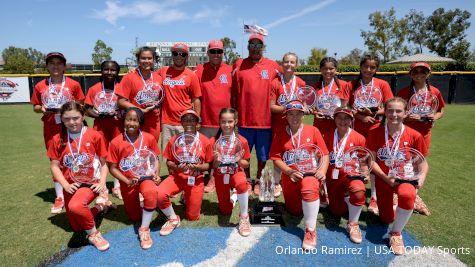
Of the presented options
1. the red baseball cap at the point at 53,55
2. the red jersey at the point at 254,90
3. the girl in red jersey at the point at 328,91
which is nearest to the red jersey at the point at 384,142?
the girl in red jersey at the point at 328,91

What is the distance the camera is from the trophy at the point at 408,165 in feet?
12.3

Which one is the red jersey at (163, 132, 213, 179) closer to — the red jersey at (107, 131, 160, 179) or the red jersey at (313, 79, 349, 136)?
the red jersey at (107, 131, 160, 179)

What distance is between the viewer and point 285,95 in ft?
16.1

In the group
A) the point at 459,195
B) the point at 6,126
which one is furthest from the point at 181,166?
the point at 6,126

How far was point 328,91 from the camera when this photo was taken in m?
4.91

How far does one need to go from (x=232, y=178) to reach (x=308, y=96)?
67.9 inches

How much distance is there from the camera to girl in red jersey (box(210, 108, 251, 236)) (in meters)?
4.18

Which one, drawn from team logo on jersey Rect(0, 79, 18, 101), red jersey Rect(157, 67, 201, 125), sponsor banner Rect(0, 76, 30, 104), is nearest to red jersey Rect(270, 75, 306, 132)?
red jersey Rect(157, 67, 201, 125)

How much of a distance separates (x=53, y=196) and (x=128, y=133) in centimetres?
231

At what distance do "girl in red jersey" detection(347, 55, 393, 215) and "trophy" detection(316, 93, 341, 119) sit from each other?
294 mm

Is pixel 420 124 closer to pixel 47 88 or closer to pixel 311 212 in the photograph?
pixel 311 212

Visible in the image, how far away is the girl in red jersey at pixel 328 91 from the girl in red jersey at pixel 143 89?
2461 millimetres

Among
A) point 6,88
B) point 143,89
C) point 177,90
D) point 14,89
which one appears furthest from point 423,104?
point 6,88

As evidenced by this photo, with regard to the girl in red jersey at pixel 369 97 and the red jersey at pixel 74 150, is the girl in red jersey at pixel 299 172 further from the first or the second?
the red jersey at pixel 74 150
